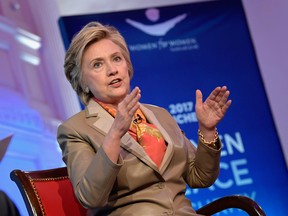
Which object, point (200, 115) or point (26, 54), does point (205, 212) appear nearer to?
point (200, 115)

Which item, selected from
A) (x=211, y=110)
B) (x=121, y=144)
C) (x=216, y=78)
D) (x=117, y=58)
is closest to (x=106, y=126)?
(x=121, y=144)

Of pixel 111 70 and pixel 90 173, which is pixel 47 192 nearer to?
pixel 90 173

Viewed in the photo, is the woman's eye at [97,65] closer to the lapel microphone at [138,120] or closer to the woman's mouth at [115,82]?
the woman's mouth at [115,82]

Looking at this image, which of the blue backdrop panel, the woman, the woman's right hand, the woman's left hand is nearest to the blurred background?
the blue backdrop panel

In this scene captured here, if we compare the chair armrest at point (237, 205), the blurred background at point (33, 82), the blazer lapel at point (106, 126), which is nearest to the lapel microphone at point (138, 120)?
the blazer lapel at point (106, 126)

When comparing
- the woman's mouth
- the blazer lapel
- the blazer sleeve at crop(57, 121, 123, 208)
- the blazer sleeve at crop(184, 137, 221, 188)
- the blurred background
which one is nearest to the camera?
the blazer sleeve at crop(57, 121, 123, 208)

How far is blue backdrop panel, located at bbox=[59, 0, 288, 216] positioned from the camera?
481 centimetres

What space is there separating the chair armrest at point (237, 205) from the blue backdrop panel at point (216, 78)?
207cm

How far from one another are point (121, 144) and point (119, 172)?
0.12 m

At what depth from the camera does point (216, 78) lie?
498 cm

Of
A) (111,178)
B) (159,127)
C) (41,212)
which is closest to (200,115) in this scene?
(159,127)

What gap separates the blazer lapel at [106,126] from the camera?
2373mm

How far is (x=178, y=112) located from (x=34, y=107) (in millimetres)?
1256

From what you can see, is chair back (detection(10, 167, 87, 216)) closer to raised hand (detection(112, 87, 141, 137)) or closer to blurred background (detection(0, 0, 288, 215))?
raised hand (detection(112, 87, 141, 137))
